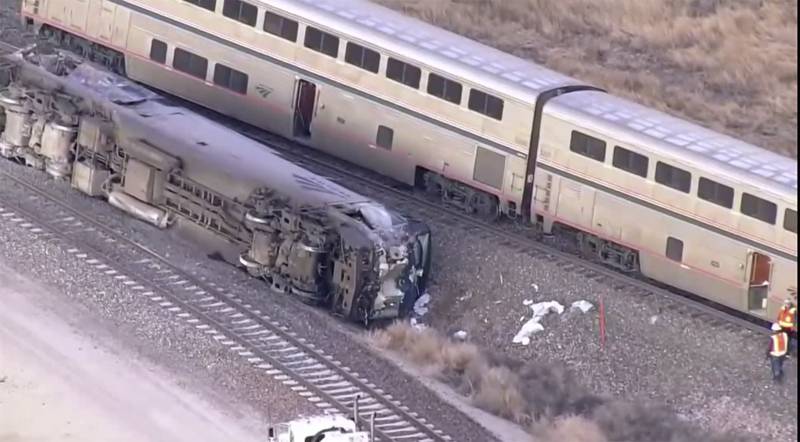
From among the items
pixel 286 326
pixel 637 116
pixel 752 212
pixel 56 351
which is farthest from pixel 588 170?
pixel 56 351

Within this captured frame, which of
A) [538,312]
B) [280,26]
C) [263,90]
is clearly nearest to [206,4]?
[280,26]

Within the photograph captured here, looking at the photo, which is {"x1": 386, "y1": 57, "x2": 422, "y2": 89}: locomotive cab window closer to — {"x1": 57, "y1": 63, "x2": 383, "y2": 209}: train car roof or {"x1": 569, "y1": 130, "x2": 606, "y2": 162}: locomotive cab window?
{"x1": 57, "y1": 63, "x2": 383, "y2": 209}: train car roof

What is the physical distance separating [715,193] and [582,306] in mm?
2809

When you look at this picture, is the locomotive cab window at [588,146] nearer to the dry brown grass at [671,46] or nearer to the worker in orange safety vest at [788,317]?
the worker in orange safety vest at [788,317]

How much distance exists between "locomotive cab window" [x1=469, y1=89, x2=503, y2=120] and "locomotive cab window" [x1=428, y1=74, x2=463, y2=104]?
28 centimetres

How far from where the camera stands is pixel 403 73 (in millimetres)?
29172

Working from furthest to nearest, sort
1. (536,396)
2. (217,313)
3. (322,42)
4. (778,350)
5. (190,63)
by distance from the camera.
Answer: (190,63)
(322,42)
(217,313)
(778,350)
(536,396)

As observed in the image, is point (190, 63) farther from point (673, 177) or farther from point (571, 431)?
point (571, 431)

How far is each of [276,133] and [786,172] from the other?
10.5 metres

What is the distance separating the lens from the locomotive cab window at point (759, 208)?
2481 cm

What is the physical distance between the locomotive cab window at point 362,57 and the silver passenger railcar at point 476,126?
0.08 feet

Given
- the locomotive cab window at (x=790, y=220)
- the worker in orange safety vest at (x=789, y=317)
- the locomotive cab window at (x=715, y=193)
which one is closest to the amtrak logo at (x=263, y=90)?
the locomotive cab window at (x=715, y=193)

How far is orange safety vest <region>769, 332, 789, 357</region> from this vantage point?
77.3ft

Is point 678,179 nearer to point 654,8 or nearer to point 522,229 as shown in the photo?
point 522,229
